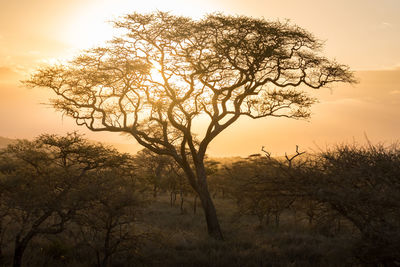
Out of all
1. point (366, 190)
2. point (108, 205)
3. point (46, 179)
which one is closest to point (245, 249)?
point (108, 205)

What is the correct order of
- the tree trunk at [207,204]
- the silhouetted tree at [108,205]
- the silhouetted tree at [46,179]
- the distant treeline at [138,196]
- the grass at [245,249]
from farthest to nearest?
1. the tree trunk at [207,204]
2. the grass at [245,249]
3. the silhouetted tree at [108,205]
4. the silhouetted tree at [46,179]
5. the distant treeline at [138,196]

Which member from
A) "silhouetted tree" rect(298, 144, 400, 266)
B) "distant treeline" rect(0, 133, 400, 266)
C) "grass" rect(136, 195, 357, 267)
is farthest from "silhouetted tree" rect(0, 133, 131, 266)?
"silhouetted tree" rect(298, 144, 400, 266)

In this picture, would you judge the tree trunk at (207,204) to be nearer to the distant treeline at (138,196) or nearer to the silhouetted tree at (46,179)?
the distant treeline at (138,196)

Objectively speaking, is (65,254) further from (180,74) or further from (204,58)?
(204,58)

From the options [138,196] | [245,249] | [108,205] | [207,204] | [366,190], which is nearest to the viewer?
[366,190]

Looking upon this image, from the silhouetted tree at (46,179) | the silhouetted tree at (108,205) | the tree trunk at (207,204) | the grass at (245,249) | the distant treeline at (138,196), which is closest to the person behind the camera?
the distant treeline at (138,196)

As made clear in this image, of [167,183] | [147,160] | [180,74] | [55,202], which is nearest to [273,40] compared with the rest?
[180,74]

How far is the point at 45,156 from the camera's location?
11.8 meters

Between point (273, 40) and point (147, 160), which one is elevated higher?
point (273, 40)

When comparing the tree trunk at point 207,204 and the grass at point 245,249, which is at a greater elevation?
the tree trunk at point 207,204

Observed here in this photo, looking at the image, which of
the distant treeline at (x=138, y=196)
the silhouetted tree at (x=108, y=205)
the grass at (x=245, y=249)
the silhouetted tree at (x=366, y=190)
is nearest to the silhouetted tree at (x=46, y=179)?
the distant treeline at (x=138, y=196)

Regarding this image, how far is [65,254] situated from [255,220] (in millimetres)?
13546

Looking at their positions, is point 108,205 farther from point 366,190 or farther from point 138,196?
point 366,190

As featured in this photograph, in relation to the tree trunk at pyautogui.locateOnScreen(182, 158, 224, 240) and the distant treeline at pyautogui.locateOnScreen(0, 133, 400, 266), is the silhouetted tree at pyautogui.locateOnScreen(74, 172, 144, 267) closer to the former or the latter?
the distant treeline at pyautogui.locateOnScreen(0, 133, 400, 266)
